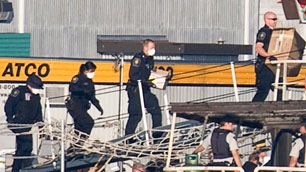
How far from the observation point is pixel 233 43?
3784 centimetres

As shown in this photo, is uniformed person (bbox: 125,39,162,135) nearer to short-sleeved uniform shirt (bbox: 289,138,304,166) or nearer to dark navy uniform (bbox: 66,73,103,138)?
dark navy uniform (bbox: 66,73,103,138)

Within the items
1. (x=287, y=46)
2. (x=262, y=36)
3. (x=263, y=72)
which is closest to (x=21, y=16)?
(x=263, y=72)

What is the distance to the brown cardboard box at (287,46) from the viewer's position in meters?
23.2

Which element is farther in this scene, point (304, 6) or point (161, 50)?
point (161, 50)

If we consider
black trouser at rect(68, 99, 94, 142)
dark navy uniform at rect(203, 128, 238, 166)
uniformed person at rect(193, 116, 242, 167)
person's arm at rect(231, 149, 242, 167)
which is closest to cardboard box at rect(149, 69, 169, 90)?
black trouser at rect(68, 99, 94, 142)

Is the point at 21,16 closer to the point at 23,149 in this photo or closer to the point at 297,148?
the point at 23,149

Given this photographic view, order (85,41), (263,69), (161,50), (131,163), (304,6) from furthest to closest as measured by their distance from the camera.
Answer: (85,41)
(161,50)
(131,163)
(263,69)
(304,6)

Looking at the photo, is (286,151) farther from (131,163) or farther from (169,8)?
(169,8)

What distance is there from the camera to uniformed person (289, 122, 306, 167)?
20.7 m

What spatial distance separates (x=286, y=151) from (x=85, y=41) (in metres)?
16.0

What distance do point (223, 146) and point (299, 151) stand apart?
3.33ft

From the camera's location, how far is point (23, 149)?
26.0 metres

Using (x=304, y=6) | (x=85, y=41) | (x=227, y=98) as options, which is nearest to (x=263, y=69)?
(x=304, y=6)

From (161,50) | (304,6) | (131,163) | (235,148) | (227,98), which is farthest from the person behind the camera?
(161,50)
